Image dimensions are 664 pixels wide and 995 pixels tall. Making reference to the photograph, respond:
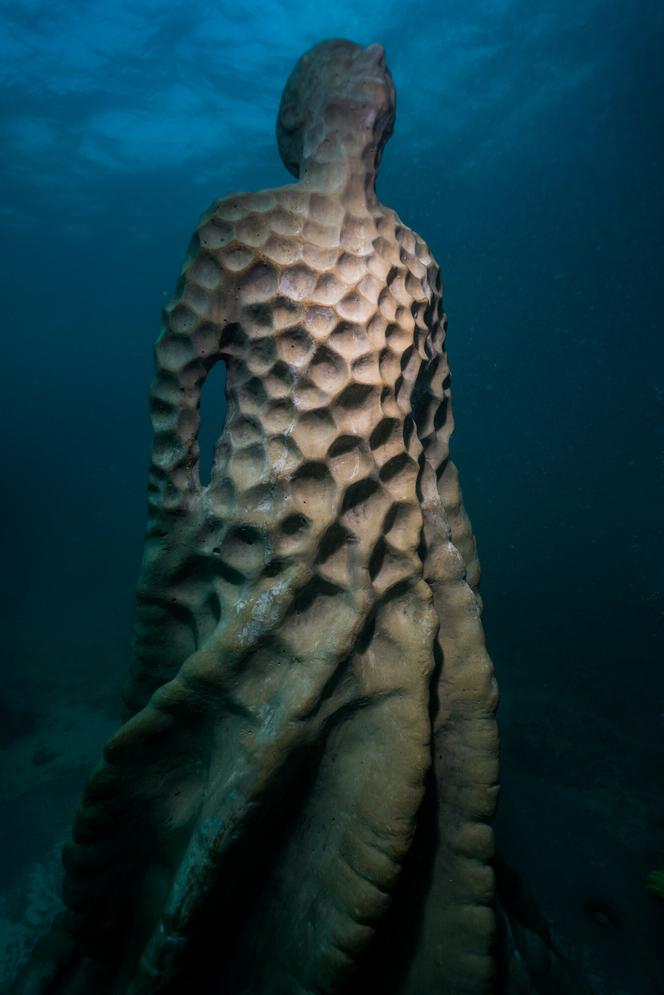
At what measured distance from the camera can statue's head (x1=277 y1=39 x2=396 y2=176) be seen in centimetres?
266

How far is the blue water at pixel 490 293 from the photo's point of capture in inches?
265

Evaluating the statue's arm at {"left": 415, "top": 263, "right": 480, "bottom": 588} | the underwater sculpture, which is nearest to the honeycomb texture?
the underwater sculpture

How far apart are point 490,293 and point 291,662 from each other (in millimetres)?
56662

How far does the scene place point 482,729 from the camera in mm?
2244

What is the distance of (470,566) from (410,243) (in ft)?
6.86

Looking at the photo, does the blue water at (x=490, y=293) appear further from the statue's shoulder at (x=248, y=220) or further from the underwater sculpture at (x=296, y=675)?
the statue's shoulder at (x=248, y=220)

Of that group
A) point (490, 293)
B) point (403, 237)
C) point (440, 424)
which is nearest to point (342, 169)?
point (403, 237)

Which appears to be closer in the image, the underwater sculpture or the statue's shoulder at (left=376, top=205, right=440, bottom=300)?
the underwater sculpture

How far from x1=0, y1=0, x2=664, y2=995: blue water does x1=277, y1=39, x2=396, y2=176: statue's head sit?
6746 millimetres

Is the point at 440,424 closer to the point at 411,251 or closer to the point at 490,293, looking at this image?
the point at 411,251

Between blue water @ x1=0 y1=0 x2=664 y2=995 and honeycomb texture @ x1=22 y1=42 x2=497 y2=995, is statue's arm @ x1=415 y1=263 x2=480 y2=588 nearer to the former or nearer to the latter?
honeycomb texture @ x1=22 y1=42 x2=497 y2=995

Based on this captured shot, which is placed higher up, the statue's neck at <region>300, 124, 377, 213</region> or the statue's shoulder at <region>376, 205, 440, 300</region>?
the statue's neck at <region>300, 124, 377, 213</region>

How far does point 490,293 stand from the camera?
167 ft

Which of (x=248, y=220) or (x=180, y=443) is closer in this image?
(x=248, y=220)
